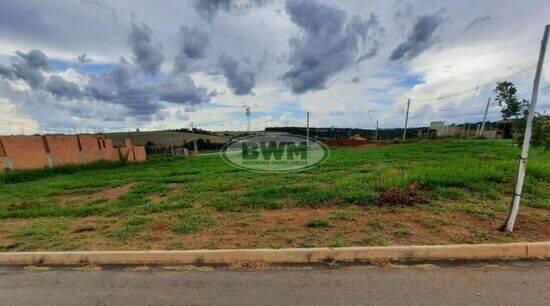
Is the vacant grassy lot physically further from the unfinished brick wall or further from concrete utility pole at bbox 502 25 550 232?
the unfinished brick wall

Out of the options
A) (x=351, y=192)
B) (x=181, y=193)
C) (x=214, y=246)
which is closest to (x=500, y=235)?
(x=351, y=192)

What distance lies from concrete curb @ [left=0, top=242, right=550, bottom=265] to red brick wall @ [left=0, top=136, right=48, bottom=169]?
16394 mm

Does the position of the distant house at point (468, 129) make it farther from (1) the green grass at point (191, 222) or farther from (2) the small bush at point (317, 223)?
(1) the green grass at point (191, 222)

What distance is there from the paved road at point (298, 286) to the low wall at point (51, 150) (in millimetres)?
16308

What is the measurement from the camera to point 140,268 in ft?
10.4

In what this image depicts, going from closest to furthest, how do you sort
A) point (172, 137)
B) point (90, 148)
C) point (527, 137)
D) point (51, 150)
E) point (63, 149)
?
point (527, 137) < point (51, 150) < point (63, 149) < point (90, 148) < point (172, 137)

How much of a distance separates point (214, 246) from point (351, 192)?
10.2 ft

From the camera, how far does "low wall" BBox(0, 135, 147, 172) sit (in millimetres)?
14703

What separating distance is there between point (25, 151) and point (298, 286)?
19.8 meters

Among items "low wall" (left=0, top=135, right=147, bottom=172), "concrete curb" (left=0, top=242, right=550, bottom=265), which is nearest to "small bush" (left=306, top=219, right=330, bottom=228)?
"concrete curb" (left=0, top=242, right=550, bottom=265)

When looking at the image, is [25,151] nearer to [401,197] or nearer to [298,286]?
[298,286]

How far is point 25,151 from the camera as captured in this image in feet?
51.3

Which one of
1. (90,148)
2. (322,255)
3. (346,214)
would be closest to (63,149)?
(90,148)

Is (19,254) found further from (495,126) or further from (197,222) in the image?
(495,126)
